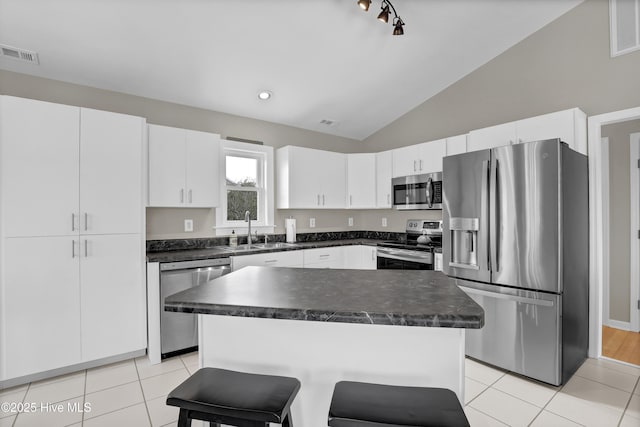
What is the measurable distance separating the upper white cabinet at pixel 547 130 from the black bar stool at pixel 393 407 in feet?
8.75

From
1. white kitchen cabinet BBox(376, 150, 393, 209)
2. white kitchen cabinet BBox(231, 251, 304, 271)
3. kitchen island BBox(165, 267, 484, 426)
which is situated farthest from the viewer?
white kitchen cabinet BBox(376, 150, 393, 209)

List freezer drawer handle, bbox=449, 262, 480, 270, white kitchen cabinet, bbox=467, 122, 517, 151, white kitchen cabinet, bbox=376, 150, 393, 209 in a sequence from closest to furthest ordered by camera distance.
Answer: freezer drawer handle, bbox=449, 262, 480, 270
white kitchen cabinet, bbox=467, 122, 517, 151
white kitchen cabinet, bbox=376, 150, 393, 209

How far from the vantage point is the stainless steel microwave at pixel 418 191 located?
3738 mm

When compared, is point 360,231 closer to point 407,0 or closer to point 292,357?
point 407,0

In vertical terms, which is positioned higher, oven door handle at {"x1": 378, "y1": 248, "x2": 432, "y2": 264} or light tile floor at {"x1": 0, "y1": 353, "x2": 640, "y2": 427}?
oven door handle at {"x1": 378, "y1": 248, "x2": 432, "y2": 264}

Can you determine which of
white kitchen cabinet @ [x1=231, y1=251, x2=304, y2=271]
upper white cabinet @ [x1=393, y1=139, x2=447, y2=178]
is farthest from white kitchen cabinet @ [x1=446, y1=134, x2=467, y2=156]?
white kitchen cabinet @ [x1=231, y1=251, x2=304, y2=271]

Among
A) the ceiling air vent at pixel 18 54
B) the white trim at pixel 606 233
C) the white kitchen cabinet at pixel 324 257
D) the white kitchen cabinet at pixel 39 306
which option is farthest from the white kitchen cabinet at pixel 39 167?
the white trim at pixel 606 233

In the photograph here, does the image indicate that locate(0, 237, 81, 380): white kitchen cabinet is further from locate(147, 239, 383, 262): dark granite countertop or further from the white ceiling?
the white ceiling

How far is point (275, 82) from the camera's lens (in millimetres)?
3521

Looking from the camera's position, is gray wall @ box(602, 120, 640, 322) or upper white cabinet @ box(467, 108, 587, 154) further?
gray wall @ box(602, 120, 640, 322)

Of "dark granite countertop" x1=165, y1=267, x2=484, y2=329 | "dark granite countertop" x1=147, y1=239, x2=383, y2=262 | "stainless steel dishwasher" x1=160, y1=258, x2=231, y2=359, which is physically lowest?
"stainless steel dishwasher" x1=160, y1=258, x2=231, y2=359

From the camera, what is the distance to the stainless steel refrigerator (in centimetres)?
241

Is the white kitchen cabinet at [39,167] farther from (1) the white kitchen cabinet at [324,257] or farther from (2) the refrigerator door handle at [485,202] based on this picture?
(2) the refrigerator door handle at [485,202]

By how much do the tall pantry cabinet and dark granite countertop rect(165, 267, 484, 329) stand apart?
1.70 m
